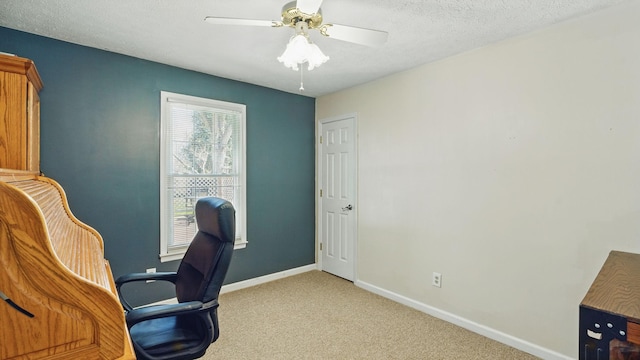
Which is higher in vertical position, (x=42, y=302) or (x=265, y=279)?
(x=42, y=302)

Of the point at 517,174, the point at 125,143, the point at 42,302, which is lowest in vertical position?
the point at 42,302

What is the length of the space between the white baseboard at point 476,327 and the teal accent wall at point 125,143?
1.51 m

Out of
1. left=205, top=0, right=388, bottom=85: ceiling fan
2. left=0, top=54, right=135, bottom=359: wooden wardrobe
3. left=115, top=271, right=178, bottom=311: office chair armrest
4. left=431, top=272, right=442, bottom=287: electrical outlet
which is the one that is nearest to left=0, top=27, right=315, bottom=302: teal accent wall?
left=115, top=271, right=178, bottom=311: office chair armrest

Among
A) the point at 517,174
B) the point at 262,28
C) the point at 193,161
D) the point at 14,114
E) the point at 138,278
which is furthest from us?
the point at 193,161

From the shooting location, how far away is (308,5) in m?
1.45

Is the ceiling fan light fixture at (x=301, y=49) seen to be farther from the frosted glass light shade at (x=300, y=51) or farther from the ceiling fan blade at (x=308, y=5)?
the ceiling fan blade at (x=308, y=5)

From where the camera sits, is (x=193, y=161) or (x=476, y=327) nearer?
(x=476, y=327)

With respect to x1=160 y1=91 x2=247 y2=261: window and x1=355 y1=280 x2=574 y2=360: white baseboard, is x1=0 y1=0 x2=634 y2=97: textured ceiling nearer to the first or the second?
x1=160 y1=91 x2=247 y2=261: window

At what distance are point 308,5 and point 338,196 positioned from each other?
2696mm

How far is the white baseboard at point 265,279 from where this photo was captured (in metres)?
3.41

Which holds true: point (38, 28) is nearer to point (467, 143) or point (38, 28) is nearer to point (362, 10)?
point (362, 10)

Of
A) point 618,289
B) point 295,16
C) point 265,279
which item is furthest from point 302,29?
point 265,279

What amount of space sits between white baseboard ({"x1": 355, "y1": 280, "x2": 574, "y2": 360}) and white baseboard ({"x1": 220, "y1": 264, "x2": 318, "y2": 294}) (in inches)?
40.2

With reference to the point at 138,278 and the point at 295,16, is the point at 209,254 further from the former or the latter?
the point at 295,16
